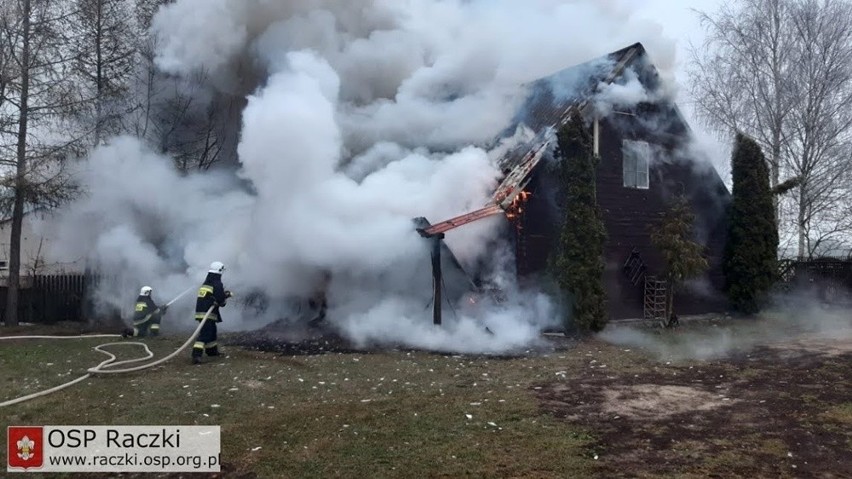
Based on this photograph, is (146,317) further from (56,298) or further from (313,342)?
(56,298)

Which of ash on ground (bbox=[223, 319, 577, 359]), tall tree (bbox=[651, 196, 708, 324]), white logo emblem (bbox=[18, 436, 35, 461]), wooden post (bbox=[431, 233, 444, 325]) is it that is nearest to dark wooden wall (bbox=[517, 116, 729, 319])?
tall tree (bbox=[651, 196, 708, 324])

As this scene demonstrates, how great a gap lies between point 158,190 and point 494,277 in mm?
7901

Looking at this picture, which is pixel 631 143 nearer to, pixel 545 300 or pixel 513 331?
pixel 545 300

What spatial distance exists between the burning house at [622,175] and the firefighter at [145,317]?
734 cm

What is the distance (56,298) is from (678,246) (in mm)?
14551

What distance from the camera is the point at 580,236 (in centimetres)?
1229

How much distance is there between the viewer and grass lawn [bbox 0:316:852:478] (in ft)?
15.8

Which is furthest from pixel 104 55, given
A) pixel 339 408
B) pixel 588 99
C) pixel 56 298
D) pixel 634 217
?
pixel 634 217

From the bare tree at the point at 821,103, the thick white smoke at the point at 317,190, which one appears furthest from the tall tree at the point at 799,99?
the thick white smoke at the point at 317,190

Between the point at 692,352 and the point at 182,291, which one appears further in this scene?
the point at 182,291

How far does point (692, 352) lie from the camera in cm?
1048

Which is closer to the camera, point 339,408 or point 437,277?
point 339,408

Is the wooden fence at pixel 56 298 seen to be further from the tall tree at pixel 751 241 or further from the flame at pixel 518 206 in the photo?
the tall tree at pixel 751 241

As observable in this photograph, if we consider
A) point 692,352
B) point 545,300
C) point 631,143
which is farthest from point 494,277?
point 631,143
